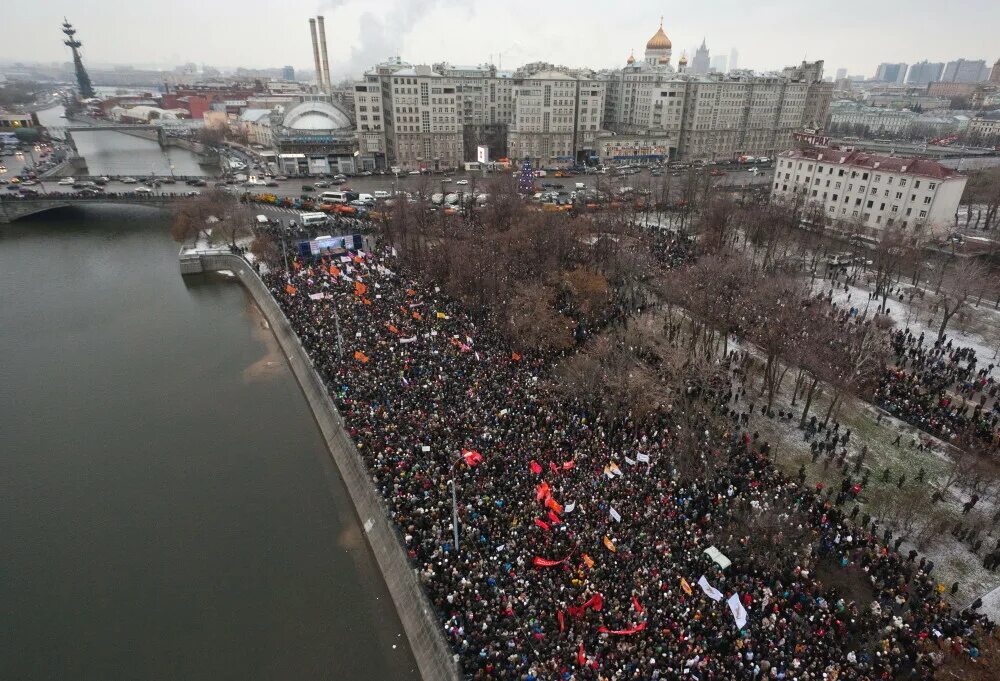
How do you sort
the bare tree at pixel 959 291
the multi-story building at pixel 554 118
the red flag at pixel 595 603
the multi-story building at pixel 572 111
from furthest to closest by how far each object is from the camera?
the multi-story building at pixel 554 118, the multi-story building at pixel 572 111, the bare tree at pixel 959 291, the red flag at pixel 595 603

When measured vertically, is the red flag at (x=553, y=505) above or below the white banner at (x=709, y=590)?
above

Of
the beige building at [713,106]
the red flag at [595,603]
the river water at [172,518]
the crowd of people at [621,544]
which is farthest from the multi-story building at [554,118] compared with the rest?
the red flag at [595,603]

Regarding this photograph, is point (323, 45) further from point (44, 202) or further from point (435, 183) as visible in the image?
point (44, 202)

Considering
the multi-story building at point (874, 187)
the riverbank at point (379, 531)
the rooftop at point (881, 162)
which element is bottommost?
the riverbank at point (379, 531)

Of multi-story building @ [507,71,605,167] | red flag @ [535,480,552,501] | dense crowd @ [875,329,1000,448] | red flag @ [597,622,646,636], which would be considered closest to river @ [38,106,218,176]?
multi-story building @ [507,71,605,167]

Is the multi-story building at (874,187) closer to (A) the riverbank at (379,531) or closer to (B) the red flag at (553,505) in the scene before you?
(B) the red flag at (553,505)

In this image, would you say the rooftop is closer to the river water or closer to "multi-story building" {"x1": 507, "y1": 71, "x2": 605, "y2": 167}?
"multi-story building" {"x1": 507, "y1": 71, "x2": 605, "y2": 167}

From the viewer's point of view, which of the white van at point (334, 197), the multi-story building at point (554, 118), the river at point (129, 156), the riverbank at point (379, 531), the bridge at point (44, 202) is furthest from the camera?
the river at point (129, 156)
